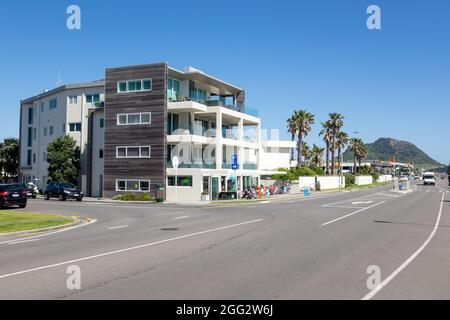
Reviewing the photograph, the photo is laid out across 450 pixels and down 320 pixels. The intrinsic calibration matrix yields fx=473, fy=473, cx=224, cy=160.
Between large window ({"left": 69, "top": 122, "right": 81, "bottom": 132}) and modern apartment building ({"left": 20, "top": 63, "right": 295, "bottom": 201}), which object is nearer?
modern apartment building ({"left": 20, "top": 63, "right": 295, "bottom": 201})

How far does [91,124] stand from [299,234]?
39.8m

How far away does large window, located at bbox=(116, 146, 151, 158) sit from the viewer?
46.7m

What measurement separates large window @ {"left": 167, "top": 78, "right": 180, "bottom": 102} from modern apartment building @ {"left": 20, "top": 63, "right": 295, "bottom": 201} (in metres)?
0.10

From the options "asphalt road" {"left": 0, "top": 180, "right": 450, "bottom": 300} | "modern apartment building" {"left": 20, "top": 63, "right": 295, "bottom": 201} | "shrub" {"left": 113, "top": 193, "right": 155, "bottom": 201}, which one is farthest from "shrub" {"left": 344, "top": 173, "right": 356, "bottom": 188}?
"asphalt road" {"left": 0, "top": 180, "right": 450, "bottom": 300}

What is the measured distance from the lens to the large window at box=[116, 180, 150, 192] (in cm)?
4647

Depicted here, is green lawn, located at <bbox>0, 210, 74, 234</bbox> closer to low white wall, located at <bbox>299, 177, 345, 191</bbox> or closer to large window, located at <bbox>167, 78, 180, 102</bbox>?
large window, located at <bbox>167, 78, 180, 102</bbox>

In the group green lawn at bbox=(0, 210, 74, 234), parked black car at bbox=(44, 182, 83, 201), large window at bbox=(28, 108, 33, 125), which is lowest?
green lawn at bbox=(0, 210, 74, 234)

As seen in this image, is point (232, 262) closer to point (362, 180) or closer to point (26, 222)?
point (26, 222)

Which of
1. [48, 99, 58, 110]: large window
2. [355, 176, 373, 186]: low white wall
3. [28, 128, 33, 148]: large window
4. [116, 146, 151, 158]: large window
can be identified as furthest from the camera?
[355, 176, 373, 186]: low white wall

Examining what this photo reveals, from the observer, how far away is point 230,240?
15.3 m

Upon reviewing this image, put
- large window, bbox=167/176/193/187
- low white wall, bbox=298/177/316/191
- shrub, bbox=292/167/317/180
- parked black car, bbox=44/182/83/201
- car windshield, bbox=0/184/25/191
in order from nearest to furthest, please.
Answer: car windshield, bbox=0/184/25/191 < parked black car, bbox=44/182/83/201 < large window, bbox=167/176/193/187 < low white wall, bbox=298/177/316/191 < shrub, bbox=292/167/317/180

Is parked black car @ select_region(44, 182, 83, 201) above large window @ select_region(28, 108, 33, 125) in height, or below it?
below
